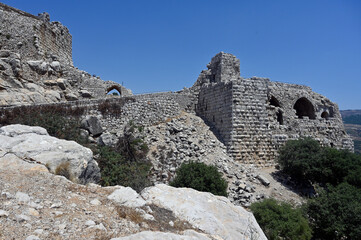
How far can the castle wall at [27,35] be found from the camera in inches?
719

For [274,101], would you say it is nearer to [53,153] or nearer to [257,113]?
[257,113]

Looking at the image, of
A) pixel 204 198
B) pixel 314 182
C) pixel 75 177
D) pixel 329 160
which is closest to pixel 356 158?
pixel 329 160

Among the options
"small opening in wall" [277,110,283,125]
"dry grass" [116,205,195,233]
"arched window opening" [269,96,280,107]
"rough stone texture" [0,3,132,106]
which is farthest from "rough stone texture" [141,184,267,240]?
"arched window opening" [269,96,280,107]

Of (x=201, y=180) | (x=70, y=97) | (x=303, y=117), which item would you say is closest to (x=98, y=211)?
(x=201, y=180)

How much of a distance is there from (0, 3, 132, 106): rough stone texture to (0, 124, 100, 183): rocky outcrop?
9.83 metres

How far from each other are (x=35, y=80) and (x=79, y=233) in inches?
681

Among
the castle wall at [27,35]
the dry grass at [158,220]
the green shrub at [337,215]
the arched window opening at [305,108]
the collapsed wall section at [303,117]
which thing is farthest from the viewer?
the arched window opening at [305,108]

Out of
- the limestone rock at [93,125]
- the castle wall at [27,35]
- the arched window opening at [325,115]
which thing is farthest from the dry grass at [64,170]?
the arched window opening at [325,115]

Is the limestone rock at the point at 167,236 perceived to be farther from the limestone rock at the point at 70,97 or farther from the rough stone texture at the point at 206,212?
the limestone rock at the point at 70,97

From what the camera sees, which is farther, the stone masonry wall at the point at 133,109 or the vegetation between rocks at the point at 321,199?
the stone masonry wall at the point at 133,109

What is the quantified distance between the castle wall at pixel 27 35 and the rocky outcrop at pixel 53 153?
48.6 ft

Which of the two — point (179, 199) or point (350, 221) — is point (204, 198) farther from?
point (350, 221)

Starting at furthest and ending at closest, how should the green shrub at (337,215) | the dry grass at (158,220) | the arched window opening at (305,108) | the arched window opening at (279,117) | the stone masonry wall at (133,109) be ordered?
the arched window opening at (305,108), the arched window opening at (279,117), the stone masonry wall at (133,109), the green shrub at (337,215), the dry grass at (158,220)

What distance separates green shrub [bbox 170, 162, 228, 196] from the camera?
1055 cm
